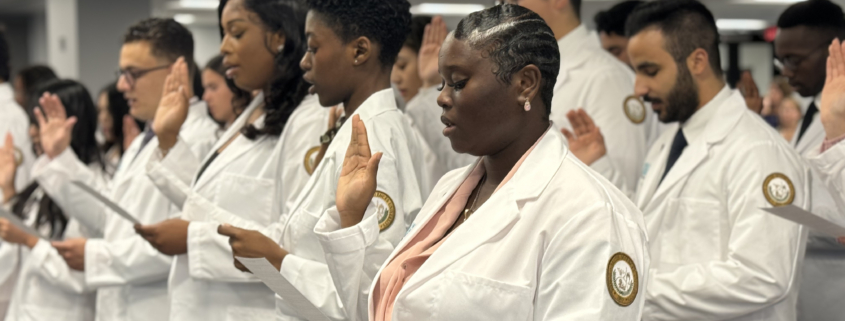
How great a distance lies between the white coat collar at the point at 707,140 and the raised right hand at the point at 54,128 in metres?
2.49

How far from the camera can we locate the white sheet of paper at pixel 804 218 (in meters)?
2.01

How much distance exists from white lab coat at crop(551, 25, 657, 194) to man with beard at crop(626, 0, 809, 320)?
0.33 m

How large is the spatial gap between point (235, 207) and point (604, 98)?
138 centimetres

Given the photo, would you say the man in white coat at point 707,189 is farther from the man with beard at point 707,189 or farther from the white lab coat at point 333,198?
the white lab coat at point 333,198

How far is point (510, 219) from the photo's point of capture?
1.59 metres

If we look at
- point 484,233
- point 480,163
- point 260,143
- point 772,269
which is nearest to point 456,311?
point 484,233

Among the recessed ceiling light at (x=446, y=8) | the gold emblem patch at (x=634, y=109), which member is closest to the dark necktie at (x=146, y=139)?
the gold emblem patch at (x=634, y=109)

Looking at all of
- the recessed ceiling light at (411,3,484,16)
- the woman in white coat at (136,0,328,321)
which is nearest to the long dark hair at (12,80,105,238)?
the woman in white coat at (136,0,328,321)

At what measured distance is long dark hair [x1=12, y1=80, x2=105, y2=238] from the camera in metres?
4.14

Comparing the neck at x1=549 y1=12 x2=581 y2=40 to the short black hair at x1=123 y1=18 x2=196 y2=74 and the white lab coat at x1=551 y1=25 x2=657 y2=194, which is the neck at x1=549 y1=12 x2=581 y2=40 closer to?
the white lab coat at x1=551 y1=25 x2=657 y2=194

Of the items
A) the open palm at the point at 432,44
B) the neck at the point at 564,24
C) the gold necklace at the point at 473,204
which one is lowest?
the open palm at the point at 432,44

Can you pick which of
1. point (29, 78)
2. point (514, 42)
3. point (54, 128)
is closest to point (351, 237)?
point (514, 42)

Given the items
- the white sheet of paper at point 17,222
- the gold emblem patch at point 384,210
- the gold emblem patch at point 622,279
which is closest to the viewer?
the gold emblem patch at point 622,279

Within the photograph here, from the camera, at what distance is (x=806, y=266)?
295cm
